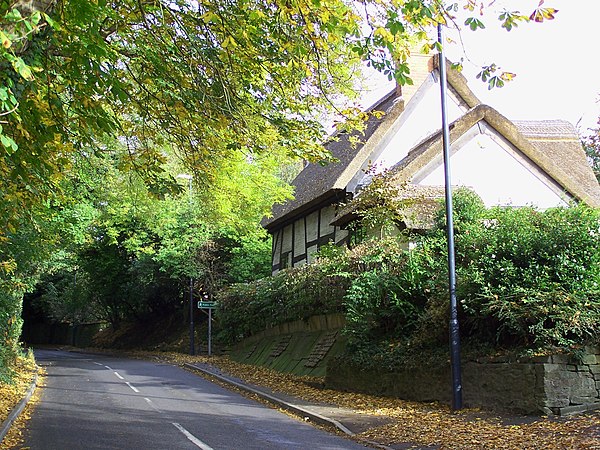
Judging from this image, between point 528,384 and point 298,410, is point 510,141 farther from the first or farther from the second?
point 298,410

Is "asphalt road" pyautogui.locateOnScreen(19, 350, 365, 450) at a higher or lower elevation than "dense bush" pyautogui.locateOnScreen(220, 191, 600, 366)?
lower

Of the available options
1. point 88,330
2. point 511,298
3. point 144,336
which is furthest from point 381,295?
point 88,330

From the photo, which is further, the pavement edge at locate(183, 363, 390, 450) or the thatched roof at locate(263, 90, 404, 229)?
the thatched roof at locate(263, 90, 404, 229)

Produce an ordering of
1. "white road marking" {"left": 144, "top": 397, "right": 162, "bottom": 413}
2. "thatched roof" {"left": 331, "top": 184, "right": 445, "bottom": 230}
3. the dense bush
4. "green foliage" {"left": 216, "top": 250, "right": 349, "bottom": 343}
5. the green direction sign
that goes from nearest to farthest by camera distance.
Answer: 1. the dense bush
2. "white road marking" {"left": 144, "top": 397, "right": 162, "bottom": 413}
3. "thatched roof" {"left": 331, "top": 184, "right": 445, "bottom": 230}
4. "green foliage" {"left": 216, "top": 250, "right": 349, "bottom": 343}
5. the green direction sign

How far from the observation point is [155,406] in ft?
46.8

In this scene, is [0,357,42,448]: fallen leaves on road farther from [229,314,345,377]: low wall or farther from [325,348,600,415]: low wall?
[325,348,600,415]: low wall

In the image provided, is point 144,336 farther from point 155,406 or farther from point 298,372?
point 155,406

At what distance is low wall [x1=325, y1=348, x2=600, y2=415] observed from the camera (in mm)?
10445

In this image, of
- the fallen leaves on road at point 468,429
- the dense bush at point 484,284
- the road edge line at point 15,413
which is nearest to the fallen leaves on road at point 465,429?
the fallen leaves on road at point 468,429

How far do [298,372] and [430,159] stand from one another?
7.22m

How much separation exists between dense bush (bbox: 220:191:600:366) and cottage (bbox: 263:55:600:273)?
293 cm

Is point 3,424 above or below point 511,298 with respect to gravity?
below

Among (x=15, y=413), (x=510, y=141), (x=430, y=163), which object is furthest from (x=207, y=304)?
(x=15, y=413)

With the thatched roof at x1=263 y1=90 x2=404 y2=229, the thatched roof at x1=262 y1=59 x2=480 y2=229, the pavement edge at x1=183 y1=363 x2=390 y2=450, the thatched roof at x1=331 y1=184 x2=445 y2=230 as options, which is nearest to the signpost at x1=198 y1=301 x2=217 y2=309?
the thatched roof at x1=263 y1=90 x2=404 y2=229
